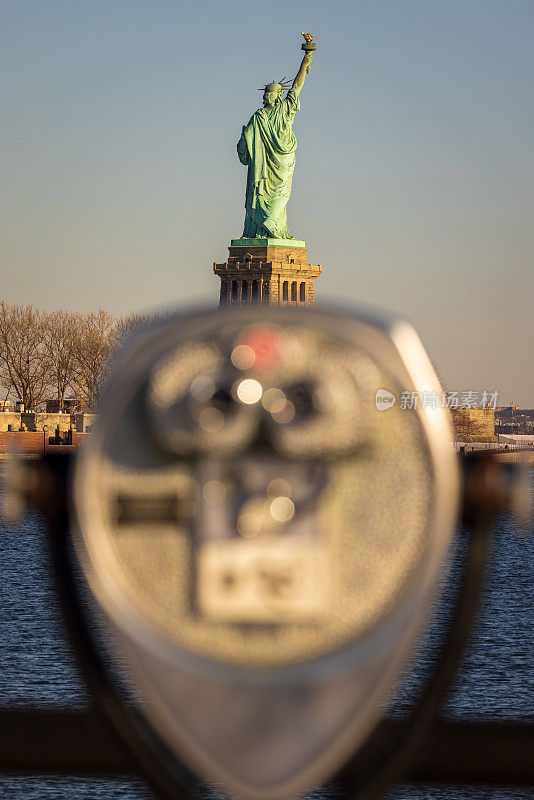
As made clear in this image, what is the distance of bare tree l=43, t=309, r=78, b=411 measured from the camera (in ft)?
278

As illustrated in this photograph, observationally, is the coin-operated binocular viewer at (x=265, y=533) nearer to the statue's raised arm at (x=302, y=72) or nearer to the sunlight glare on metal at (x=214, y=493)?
the sunlight glare on metal at (x=214, y=493)

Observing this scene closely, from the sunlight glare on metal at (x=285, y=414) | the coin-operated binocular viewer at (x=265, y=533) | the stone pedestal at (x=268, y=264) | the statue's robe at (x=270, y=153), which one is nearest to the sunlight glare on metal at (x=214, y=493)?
the coin-operated binocular viewer at (x=265, y=533)

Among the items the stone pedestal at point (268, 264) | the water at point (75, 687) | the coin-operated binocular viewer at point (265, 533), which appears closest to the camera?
the coin-operated binocular viewer at point (265, 533)

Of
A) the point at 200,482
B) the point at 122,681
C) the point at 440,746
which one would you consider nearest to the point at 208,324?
the point at 200,482

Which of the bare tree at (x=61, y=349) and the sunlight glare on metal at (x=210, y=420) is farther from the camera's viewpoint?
the bare tree at (x=61, y=349)

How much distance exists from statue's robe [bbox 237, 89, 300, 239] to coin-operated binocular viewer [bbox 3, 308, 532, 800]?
79.9 metres

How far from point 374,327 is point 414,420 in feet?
0.39

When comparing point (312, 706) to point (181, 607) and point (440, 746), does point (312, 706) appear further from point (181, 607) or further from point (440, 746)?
point (440, 746)

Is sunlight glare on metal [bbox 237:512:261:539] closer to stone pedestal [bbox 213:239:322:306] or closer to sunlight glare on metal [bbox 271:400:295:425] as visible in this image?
sunlight glare on metal [bbox 271:400:295:425]

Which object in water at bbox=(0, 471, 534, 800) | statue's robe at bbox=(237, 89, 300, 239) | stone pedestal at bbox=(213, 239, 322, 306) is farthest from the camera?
A: stone pedestal at bbox=(213, 239, 322, 306)

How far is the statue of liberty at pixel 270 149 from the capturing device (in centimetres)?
8050

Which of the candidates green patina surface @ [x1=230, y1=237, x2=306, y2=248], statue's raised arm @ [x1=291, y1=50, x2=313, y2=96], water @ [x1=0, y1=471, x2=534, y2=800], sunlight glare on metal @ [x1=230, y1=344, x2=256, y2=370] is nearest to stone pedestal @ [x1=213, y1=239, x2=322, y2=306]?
green patina surface @ [x1=230, y1=237, x2=306, y2=248]

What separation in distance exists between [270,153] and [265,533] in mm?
80911

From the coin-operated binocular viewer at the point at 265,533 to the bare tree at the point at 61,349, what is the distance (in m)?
83.2
